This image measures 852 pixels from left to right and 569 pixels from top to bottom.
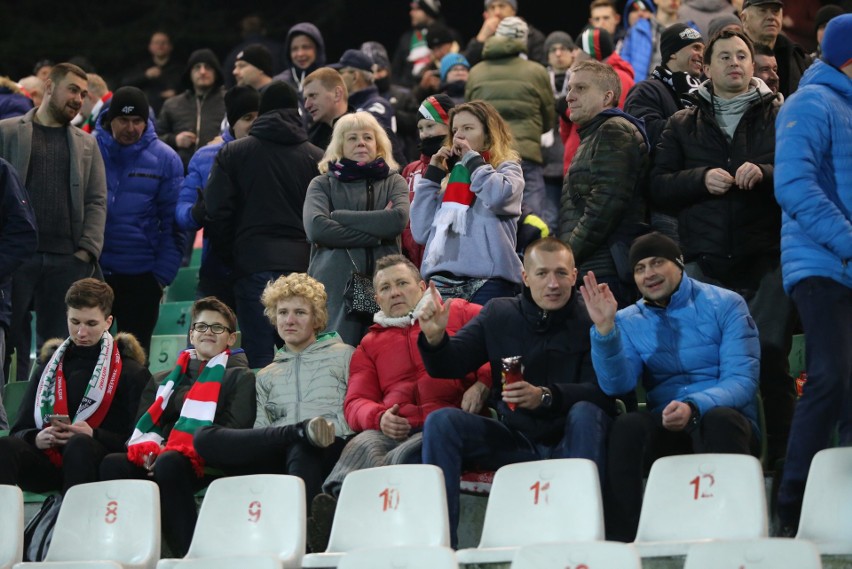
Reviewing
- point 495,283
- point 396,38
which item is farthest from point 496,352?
point 396,38

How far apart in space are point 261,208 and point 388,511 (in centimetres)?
288

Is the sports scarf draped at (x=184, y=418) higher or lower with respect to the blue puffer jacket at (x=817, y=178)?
lower

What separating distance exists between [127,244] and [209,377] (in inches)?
88.2

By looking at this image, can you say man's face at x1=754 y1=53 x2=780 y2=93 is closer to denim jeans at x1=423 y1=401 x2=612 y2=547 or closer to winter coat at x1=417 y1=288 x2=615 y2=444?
winter coat at x1=417 y1=288 x2=615 y2=444

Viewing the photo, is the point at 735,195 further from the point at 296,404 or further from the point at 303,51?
the point at 303,51

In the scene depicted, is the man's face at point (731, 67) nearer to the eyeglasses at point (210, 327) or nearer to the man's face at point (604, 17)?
the eyeglasses at point (210, 327)

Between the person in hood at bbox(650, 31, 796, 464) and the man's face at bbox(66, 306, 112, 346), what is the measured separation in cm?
271


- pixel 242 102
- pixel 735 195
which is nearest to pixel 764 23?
pixel 735 195

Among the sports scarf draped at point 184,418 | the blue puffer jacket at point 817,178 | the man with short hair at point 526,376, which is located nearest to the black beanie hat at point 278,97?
the sports scarf draped at point 184,418

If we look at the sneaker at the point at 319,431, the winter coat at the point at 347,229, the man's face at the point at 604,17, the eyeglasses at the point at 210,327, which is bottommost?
the sneaker at the point at 319,431

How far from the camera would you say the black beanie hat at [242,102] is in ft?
28.7

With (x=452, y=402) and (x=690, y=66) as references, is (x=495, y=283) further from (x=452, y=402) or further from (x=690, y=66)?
(x=690, y=66)

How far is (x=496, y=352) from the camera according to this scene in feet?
19.5

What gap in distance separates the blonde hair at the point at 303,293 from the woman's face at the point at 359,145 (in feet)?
2.94
